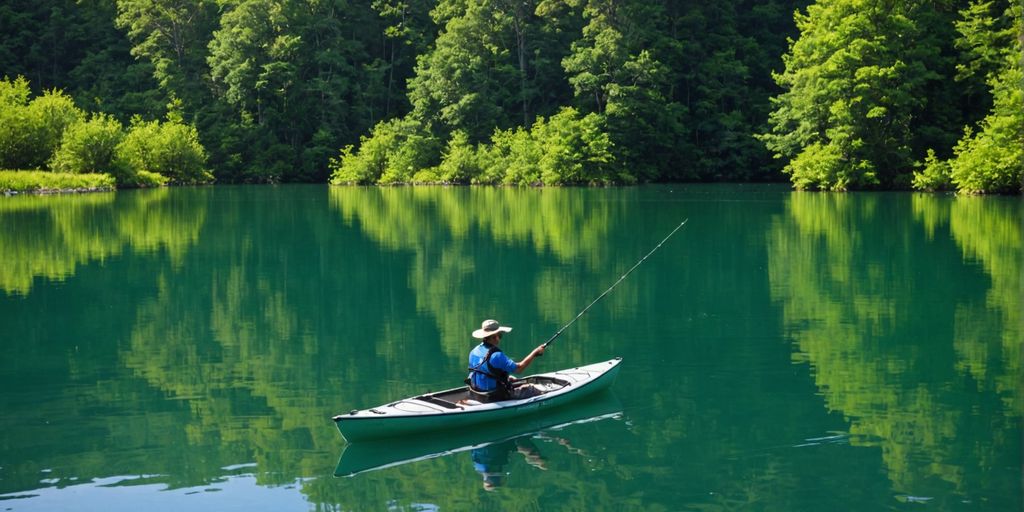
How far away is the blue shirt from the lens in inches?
423

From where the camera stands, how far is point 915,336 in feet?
50.0

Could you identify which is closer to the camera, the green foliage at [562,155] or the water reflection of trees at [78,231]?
the water reflection of trees at [78,231]

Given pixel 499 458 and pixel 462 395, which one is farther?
pixel 462 395

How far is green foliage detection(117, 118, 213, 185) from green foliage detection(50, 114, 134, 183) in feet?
11.1

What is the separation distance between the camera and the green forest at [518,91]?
50781mm

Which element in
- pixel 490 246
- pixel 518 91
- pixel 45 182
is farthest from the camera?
pixel 518 91

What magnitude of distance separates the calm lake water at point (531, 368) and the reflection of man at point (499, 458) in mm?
33

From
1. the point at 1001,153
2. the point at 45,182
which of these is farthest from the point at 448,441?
the point at 45,182

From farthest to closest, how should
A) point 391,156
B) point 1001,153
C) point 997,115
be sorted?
point 391,156, point 997,115, point 1001,153

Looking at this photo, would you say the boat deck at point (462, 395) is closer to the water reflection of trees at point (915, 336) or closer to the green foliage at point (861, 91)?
the water reflection of trees at point (915, 336)

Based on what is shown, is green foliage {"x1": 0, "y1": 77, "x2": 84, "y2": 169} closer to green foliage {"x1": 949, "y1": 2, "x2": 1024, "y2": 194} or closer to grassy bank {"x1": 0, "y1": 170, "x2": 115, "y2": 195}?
grassy bank {"x1": 0, "y1": 170, "x2": 115, "y2": 195}

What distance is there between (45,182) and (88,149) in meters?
4.86

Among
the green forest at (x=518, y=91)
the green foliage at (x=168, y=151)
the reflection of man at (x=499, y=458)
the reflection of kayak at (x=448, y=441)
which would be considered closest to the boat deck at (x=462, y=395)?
the reflection of kayak at (x=448, y=441)

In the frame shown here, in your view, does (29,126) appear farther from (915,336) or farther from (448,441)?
(448,441)
